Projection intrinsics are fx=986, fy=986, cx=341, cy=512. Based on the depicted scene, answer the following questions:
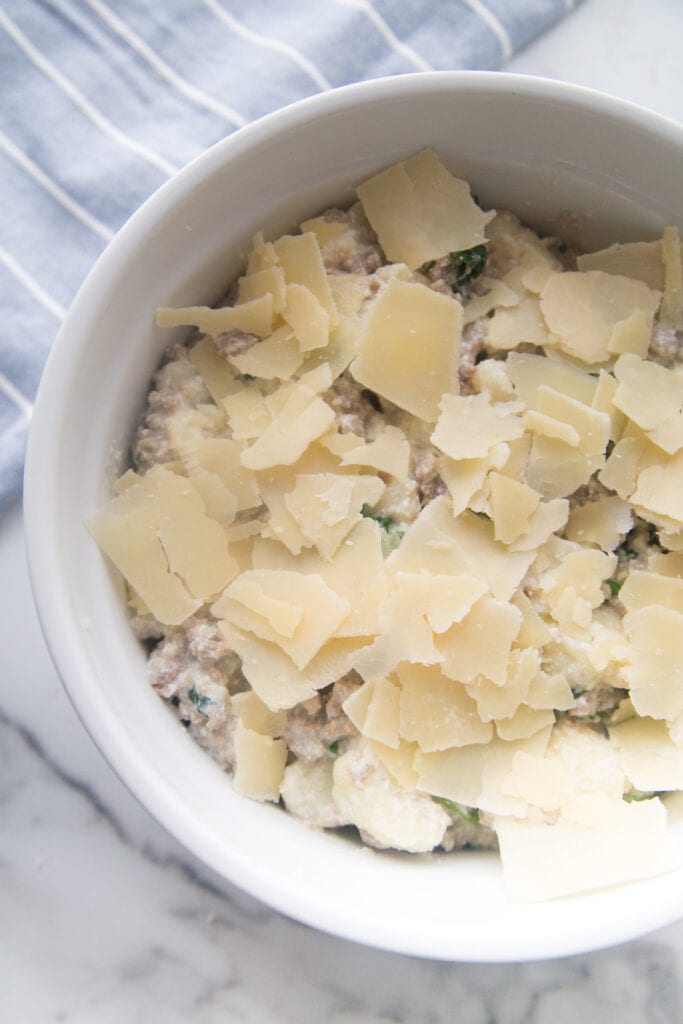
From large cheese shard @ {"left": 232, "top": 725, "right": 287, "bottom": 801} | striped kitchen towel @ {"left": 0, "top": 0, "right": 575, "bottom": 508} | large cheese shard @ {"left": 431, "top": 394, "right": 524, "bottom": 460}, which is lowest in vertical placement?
large cheese shard @ {"left": 232, "top": 725, "right": 287, "bottom": 801}

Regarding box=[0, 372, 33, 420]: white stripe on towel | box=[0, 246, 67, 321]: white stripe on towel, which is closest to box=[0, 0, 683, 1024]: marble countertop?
box=[0, 372, 33, 420]: white stripe on towel

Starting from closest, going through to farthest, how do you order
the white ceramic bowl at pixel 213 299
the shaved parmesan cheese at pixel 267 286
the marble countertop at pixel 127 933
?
the white ceramic bowl at pixel 213 299, the shaved parmesan cheese at pixel 267 286, the marble countertop at pixel 127 933

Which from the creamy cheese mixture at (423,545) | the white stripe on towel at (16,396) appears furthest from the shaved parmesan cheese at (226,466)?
the white stripe on towel at (16,396)

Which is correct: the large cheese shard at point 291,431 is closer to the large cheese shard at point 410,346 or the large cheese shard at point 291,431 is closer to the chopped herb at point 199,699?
the large cheese shard at point 410,346

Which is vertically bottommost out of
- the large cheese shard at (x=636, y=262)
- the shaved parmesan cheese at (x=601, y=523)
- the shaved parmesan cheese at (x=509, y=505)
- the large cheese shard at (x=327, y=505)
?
the shaved parmesan cheese at (x=601, y=523)

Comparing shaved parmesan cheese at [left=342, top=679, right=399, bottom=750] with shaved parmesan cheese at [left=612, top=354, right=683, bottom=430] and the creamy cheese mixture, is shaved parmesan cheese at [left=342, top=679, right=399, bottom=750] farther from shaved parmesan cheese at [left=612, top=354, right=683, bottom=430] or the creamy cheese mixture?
shaved parmesan cheese at [left=612, top=354, right=683, bottom=430]

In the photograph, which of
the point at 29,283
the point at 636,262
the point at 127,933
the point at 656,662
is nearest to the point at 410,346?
the point at 636,262

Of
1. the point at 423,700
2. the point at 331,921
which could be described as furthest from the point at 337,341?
the point at 331,921

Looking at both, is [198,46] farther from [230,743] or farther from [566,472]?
[230,743]
